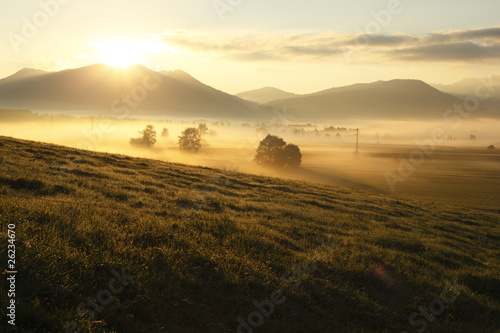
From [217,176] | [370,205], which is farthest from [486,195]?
[217,176]

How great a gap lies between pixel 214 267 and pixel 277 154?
100709 millimetres

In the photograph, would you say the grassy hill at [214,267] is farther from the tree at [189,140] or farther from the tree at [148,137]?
the tree at [148,137]

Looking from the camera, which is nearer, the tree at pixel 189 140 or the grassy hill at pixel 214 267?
the grassy hill at pixel 214 267

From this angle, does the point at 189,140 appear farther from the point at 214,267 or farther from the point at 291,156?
the point at 214,267

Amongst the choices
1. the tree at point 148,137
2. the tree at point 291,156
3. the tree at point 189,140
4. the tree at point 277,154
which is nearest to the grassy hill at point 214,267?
the tree at point 277,154

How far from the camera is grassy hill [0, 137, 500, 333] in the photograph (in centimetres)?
836

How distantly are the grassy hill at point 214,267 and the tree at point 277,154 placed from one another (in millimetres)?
89336

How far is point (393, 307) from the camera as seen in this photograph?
11227mm

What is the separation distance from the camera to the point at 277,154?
11100 cm

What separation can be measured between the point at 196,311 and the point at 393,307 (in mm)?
5797

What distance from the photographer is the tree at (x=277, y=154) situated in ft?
365

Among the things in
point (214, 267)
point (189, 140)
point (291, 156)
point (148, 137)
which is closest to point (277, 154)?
point (291, 156)

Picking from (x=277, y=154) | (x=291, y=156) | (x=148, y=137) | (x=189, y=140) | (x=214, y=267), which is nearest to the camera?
(x=214, y=267)

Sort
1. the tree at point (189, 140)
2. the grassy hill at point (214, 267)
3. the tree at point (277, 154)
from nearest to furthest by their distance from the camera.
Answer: the grassy hill at point (214, 267) → the tree at point (277, 154) → the tree at point (189, 140)
